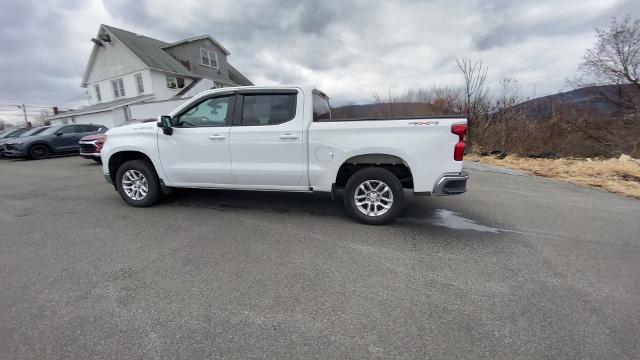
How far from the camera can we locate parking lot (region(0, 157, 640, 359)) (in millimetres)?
2240

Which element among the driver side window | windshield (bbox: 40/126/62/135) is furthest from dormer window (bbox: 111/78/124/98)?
the driver side window

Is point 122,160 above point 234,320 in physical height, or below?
above

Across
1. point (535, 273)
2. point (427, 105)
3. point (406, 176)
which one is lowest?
point (535, 273)

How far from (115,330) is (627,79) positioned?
18.6 m

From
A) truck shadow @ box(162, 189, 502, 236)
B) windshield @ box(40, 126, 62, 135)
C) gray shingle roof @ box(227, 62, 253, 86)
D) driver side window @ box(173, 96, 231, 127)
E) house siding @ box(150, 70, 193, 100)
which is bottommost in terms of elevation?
truck shadow @ box(162, 189, 502, 236)

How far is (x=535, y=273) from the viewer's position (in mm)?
3232

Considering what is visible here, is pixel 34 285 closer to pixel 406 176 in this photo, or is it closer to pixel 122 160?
pixel 122 160

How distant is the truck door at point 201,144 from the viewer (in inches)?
189

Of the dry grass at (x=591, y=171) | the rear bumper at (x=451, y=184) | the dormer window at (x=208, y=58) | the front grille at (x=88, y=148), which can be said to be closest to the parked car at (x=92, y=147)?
the front grille at (x=88, y=148)

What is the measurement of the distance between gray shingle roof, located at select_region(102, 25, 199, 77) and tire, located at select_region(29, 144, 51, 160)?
10.7m

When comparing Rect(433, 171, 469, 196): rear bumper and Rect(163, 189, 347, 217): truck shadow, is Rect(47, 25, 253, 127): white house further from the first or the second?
Rect(433, 171, 469, 196): rear bumper

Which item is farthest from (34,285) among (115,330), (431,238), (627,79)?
(627,79)

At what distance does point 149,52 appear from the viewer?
80.4ft

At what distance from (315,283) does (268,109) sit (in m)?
2.77
